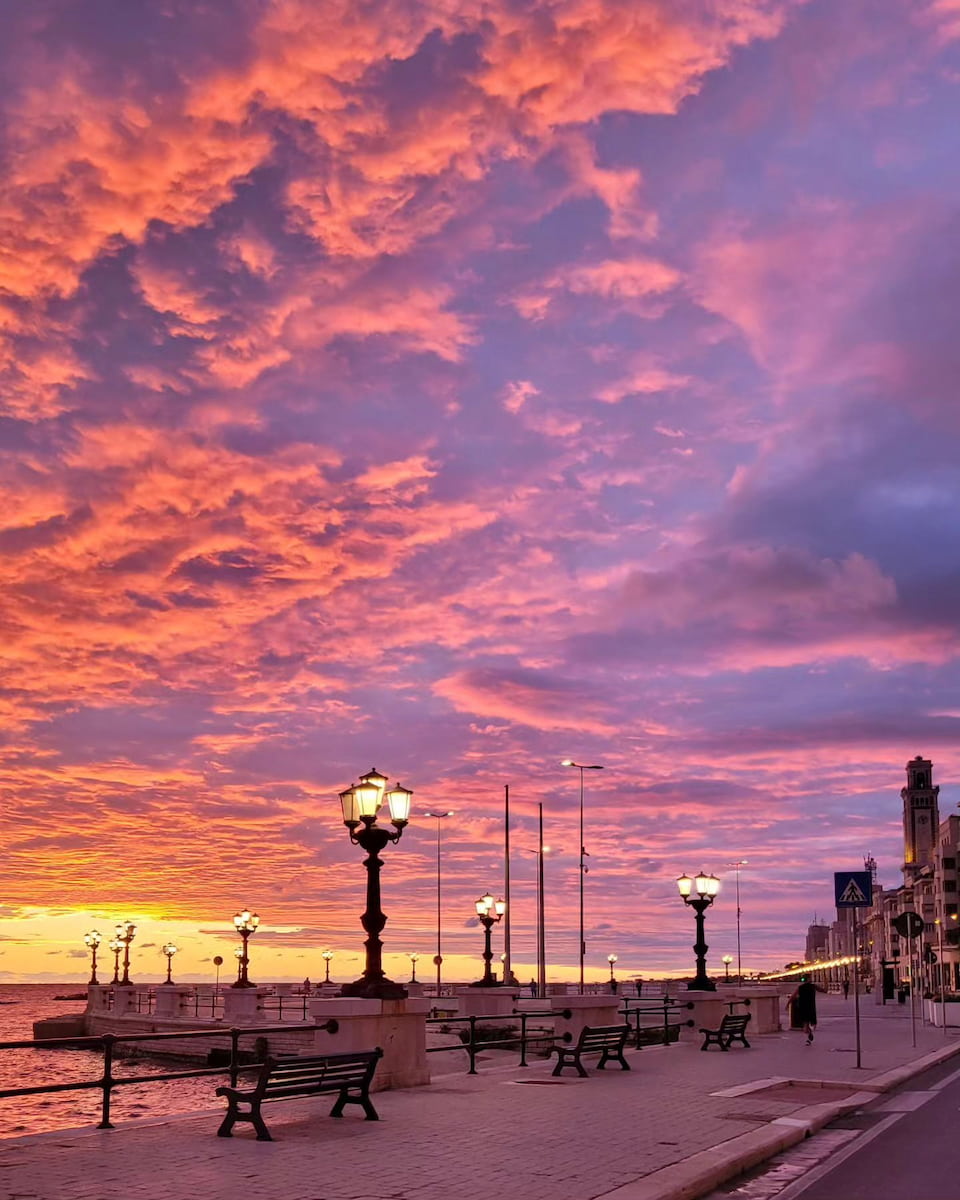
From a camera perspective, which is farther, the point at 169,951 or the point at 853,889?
the point at 169,951

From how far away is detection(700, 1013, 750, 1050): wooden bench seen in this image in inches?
1189

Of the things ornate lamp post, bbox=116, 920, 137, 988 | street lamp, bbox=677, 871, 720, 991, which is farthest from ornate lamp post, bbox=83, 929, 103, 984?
street lamp, bbox=677, 871, 720, 991

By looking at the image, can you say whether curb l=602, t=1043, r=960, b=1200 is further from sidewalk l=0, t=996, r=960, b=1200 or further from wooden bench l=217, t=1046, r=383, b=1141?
wooden bench l=217, t=1046, r=383, b=1141

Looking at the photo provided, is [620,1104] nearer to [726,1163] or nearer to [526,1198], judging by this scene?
[726,1163]

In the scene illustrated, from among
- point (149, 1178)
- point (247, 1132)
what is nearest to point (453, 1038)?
point (247, 1132)

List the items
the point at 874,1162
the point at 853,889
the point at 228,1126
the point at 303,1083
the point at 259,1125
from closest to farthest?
the point at 874,1162
the point at 259,1125
the point at 228,1126
the point at 303,1083
the point at 853,889

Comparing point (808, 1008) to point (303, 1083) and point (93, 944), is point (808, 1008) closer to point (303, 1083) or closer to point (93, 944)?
point (303, 1083)

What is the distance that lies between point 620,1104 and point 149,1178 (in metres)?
8.40

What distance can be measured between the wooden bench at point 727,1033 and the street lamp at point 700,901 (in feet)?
15.3

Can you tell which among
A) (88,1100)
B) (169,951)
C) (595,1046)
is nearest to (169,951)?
(169,951)

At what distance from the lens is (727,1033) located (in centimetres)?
3064

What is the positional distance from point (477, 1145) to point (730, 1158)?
2659 millimetres

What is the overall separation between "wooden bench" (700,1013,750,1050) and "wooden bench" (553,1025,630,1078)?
603 centimetres

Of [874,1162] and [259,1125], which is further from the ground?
[259,1125]
